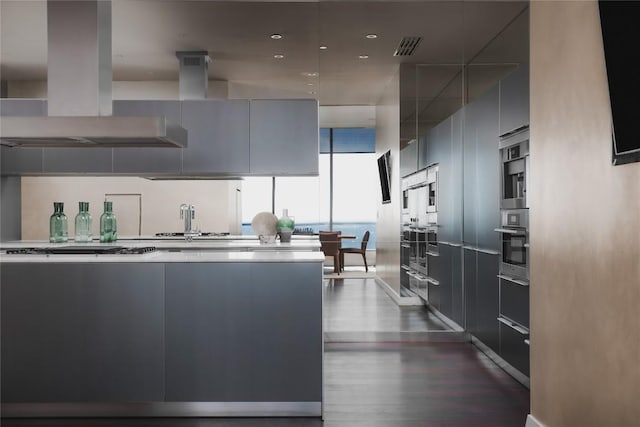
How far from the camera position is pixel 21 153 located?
539 centimetres

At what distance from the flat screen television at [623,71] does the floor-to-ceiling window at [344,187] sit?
3.26m

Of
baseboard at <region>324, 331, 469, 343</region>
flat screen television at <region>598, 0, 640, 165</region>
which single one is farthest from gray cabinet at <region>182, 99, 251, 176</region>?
flat screen television at <region>598, 0, 640, 165</region>

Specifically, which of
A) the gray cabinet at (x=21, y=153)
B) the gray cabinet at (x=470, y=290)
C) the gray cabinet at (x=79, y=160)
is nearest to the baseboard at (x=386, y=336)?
the gray cabinet at (x=470, y=290)

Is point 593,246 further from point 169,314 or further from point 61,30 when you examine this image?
point 61,30

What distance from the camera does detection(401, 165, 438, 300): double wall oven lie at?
16.7 feet

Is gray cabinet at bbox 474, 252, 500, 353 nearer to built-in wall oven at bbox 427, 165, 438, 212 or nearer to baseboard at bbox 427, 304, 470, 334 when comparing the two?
baseboard at bbox 427, 304, 470, 334

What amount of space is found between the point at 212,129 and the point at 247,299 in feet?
8.44

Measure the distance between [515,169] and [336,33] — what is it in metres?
2.17

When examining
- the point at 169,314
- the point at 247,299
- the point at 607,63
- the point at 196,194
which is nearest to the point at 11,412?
the point at 169,314

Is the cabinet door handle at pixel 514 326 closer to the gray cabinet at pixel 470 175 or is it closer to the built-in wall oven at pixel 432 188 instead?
the gray cabinet at pixel 470 175

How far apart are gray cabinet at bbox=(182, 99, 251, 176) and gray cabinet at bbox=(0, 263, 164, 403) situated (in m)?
2.29

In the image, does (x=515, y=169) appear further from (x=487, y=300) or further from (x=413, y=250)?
(x=413, y=250)

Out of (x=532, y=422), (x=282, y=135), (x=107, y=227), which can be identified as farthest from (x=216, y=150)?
(x=532, y=422)

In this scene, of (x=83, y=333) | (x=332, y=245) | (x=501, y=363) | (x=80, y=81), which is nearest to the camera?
(x=83, y=333)
